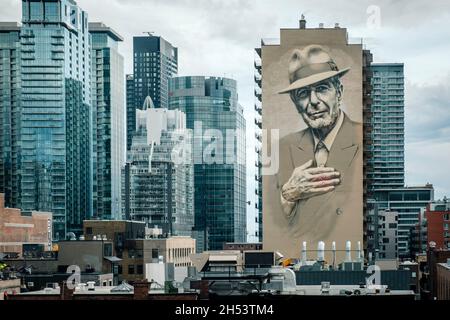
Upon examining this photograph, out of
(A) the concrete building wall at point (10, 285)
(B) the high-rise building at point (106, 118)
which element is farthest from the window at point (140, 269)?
(B) the high-rise building at point (106, 118)

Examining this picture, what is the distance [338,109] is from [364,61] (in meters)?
1.25

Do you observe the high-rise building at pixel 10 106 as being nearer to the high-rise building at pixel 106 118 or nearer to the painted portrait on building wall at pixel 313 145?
the high-rise building at pixel 106 118

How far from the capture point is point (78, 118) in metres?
44.8

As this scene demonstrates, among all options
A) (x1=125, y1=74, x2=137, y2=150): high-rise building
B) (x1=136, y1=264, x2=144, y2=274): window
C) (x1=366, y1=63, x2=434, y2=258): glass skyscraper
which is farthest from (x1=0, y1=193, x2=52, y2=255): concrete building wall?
(x1=125, y1=74, x2=137, y2=150): high-rise building

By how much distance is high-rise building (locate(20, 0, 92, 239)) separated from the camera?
39.4 meters

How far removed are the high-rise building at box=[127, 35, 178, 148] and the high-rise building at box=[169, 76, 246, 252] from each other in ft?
21.8

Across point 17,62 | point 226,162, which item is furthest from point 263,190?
point 17,62

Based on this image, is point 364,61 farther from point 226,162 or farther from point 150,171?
point 150,171

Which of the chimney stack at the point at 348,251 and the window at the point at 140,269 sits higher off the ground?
the chimney stack at the point at 348,251

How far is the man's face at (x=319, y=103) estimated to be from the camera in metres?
23.5

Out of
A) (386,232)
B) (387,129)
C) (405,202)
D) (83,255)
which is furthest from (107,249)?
(405,202)

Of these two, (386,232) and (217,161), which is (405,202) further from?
(217,161)

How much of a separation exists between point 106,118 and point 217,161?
12520mm

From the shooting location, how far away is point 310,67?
23562 millimetres
